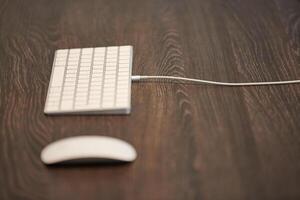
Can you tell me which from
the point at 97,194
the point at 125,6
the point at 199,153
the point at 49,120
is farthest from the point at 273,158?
the point at 125,6

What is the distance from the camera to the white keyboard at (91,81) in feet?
1.98

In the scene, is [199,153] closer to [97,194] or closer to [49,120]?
[97,194]

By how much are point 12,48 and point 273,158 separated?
62 cm

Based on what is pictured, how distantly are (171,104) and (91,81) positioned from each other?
6.5 inches

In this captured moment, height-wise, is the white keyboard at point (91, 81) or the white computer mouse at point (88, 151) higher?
the white keyboard at point (91, 81)

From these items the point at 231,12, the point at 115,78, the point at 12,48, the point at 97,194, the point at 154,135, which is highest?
the point at 231,12

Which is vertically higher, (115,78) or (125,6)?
(125,6)

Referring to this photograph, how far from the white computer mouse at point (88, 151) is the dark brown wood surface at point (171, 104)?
2cm

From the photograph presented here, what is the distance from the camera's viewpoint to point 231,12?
816 millimetres

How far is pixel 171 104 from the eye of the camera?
0.62 m

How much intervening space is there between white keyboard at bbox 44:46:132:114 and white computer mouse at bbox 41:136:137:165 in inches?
3.1

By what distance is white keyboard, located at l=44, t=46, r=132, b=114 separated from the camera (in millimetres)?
603

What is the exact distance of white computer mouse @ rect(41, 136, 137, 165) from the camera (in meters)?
0.52

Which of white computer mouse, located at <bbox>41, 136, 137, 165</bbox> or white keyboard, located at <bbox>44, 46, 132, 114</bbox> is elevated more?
white keyboard, located at <bbox>44, 46, 132, 114</bbox>
